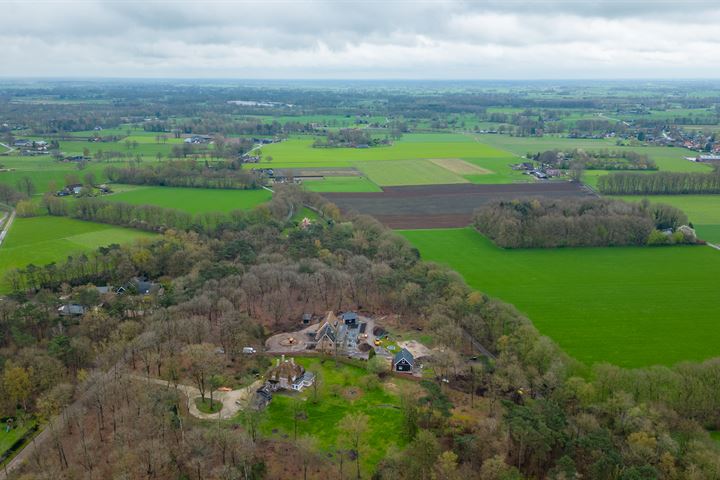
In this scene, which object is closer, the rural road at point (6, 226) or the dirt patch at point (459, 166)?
the rural road at point (6, 226)

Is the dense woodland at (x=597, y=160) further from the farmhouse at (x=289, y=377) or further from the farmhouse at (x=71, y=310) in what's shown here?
the farmhouse at (x=71, y=310)

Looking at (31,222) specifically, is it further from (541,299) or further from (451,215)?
(541,299)

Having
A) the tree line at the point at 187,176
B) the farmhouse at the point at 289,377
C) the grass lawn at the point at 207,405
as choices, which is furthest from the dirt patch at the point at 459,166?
the grass lawn at the point at 207,405

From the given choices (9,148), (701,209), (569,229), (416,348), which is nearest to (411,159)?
(701,209)

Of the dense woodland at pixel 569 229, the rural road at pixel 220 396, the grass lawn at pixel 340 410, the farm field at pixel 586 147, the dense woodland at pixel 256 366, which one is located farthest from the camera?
the farm field at pixel 586 147

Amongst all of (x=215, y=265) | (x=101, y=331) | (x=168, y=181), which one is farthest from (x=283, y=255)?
(x=168, y=181)

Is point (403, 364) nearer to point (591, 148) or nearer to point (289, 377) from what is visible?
point (289, 377)
